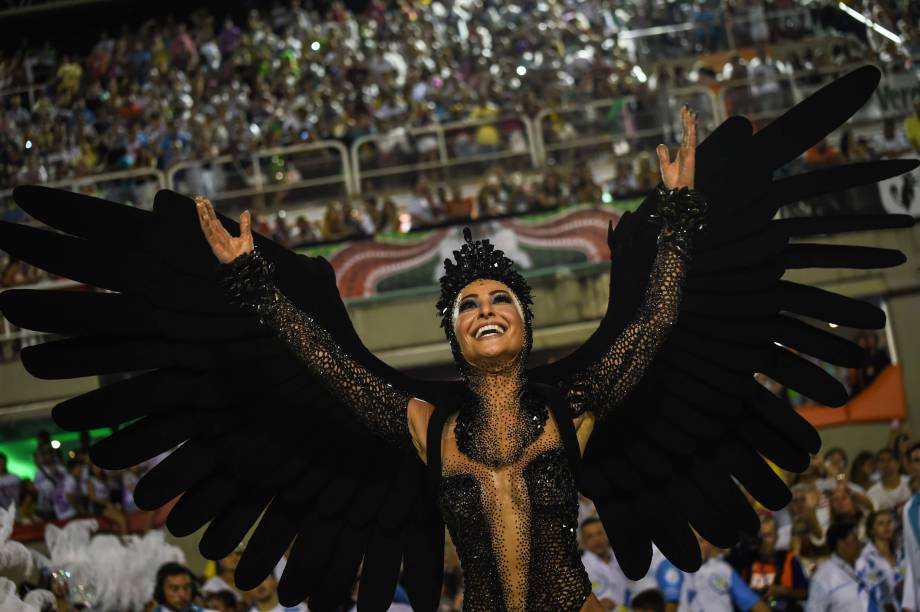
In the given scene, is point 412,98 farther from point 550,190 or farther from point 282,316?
point 282,316

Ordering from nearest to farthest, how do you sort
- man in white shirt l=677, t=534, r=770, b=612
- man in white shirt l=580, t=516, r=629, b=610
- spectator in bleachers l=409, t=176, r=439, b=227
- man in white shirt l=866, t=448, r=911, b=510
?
man in white shirt l=677, t=534, r=770, b=612 → man in white shirt l=580, t=516, r=629, b=610 → man in white shirt l=866, t=448, r=911, b=510 → spectator in bleachers l=409, t=176, r=439, b=227

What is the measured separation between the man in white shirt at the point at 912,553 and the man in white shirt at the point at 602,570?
1.70 m

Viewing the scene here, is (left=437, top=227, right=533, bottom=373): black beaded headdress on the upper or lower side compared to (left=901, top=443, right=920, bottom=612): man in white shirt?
upper

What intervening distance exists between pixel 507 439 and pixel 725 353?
2.77 ft

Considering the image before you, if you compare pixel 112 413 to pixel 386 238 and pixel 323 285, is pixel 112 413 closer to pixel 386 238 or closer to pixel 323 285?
pixel 323 285

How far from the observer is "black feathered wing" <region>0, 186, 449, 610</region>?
148 inches

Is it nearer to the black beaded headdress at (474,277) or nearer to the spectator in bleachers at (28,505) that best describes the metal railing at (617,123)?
the spectator in bleachers at (28,505)

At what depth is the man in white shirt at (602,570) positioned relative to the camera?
7.68m

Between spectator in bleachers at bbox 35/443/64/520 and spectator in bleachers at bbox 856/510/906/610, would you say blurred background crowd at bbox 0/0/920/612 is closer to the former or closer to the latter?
spectator in bleachers at bbox 35/443/64/520

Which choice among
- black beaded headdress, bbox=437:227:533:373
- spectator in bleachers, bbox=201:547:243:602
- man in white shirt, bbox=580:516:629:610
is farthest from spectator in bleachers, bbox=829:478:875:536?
black beaded headdress, bbox=437:227:533:373

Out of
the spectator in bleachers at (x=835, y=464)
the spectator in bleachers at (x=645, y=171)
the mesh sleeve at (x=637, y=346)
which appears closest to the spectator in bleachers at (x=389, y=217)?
the spectator in bleachers at (x=645, y=171)

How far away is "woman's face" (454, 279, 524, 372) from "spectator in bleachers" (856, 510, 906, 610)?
4.91 metres

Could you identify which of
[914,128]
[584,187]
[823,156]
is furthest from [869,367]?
[584,187]

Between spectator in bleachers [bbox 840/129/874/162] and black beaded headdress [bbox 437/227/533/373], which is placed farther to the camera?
spectator in bleachers [bbox 840/129/874/162]
